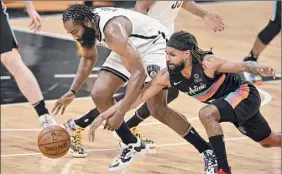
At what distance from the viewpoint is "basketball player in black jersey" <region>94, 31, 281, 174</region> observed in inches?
285

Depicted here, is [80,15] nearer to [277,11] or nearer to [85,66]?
[85,66]

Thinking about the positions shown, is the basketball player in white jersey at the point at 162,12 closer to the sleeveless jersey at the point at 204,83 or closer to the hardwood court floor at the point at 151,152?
the hardwood court floor at the point at 151,152

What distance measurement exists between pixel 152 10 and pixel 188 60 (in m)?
1.38

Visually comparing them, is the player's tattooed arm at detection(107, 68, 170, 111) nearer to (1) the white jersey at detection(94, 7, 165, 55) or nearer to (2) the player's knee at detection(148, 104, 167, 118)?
(2) the player's knee at detection(148, 104, 167, 118)

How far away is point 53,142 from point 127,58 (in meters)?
1.10

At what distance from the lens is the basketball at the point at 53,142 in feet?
25.2

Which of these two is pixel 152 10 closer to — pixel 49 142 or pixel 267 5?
pixel 49 142

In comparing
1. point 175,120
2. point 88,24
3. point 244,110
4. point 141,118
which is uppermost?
point 88,24

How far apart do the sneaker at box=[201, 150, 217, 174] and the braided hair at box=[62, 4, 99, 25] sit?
1549 millimetres

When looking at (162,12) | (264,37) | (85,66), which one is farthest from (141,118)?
(264,37)

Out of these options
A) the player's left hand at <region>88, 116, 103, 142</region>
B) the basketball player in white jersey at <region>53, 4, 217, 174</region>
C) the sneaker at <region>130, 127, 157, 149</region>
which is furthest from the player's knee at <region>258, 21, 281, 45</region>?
the player's left hand at <region>88, 116, 103, 142</region>

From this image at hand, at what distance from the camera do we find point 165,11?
341 inches

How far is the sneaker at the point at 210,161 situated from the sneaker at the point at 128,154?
68cm

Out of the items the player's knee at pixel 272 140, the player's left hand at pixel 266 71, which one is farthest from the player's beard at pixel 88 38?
the player's knee at pixel 272 140
